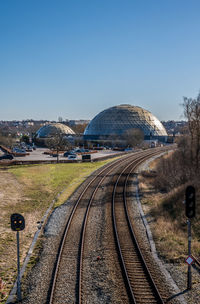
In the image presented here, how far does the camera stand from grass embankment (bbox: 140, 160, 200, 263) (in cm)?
1564

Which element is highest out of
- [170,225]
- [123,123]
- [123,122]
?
[123,122]

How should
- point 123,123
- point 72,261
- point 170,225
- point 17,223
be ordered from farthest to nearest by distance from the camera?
point 123,123 < point 170,225 < point 72,261 < point 17,223

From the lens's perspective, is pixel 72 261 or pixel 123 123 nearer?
pixel 72 261

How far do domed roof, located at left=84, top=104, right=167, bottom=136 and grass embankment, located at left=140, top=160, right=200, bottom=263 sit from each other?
3682 inches

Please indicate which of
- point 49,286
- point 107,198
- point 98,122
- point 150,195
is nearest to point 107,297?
point 49,286

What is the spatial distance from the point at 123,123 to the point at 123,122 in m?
0.86

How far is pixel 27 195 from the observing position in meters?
31.1

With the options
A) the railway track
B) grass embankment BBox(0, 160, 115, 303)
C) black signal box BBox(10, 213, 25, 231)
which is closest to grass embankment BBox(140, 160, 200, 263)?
the railway track

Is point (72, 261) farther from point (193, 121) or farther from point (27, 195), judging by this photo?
point (193, 121)

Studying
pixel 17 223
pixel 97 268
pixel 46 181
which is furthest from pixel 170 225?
pixel 46 181

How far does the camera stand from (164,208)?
2403 centimetres

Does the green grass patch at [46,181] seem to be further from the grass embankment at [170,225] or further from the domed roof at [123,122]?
the domed roof at [123,122]

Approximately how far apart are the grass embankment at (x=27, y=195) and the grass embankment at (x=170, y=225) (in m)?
7.97

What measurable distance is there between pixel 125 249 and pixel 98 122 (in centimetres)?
11614
